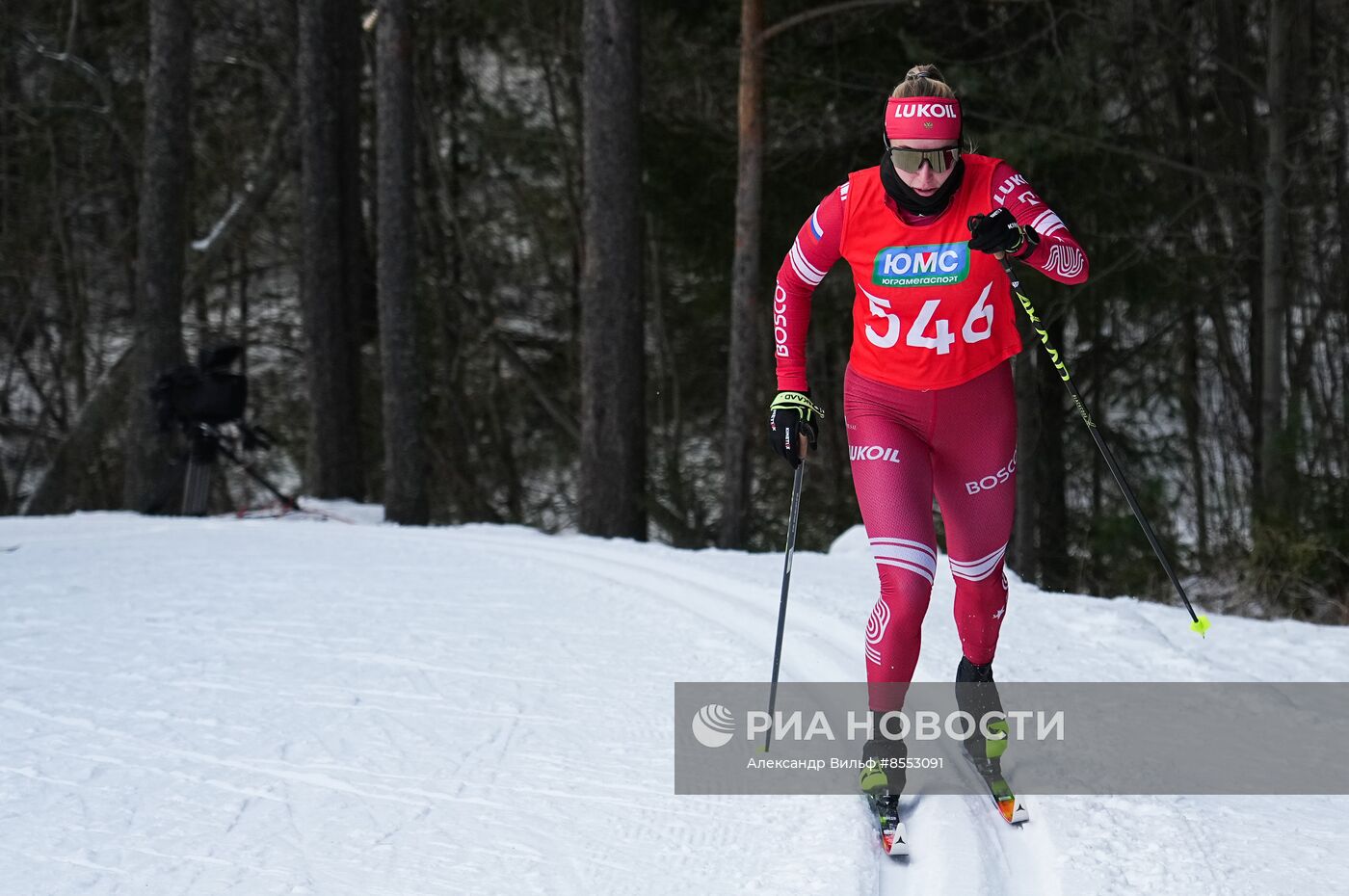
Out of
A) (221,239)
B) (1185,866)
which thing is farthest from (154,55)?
(1185,866)

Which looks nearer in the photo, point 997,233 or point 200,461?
point 997,233

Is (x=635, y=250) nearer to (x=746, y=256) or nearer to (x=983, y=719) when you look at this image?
(x=746, y=256)

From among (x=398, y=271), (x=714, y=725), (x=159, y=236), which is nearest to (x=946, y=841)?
(x=714, y=725)

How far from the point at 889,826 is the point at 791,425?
124 cm

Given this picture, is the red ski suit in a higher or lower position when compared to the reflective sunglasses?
lower

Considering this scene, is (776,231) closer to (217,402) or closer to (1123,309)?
(1123,309)

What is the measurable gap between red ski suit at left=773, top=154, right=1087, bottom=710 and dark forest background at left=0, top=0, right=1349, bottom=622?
188 inches

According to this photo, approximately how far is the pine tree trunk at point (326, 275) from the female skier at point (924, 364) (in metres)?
10.0

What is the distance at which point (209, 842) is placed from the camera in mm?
3383

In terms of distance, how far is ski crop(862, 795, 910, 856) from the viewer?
→ 3.35 metres

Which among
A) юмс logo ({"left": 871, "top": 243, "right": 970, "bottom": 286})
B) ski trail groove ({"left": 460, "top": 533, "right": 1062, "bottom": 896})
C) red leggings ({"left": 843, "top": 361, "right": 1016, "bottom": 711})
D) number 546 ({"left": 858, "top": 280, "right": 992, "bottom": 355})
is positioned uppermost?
юмс logo ({"left": 871, "top": 243, "right": 970, "bottom": 286})

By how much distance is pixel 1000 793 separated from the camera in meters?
3.63

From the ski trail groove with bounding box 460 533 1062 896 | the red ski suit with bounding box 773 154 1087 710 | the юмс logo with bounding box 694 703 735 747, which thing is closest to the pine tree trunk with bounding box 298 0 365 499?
the ski trail groove with bounding box 460 533 1062 896

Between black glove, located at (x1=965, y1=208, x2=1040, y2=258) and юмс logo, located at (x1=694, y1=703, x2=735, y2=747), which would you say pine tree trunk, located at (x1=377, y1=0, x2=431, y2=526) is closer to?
юмс logo, located at (x1=694, y1=703, x2=735, y2=747)
